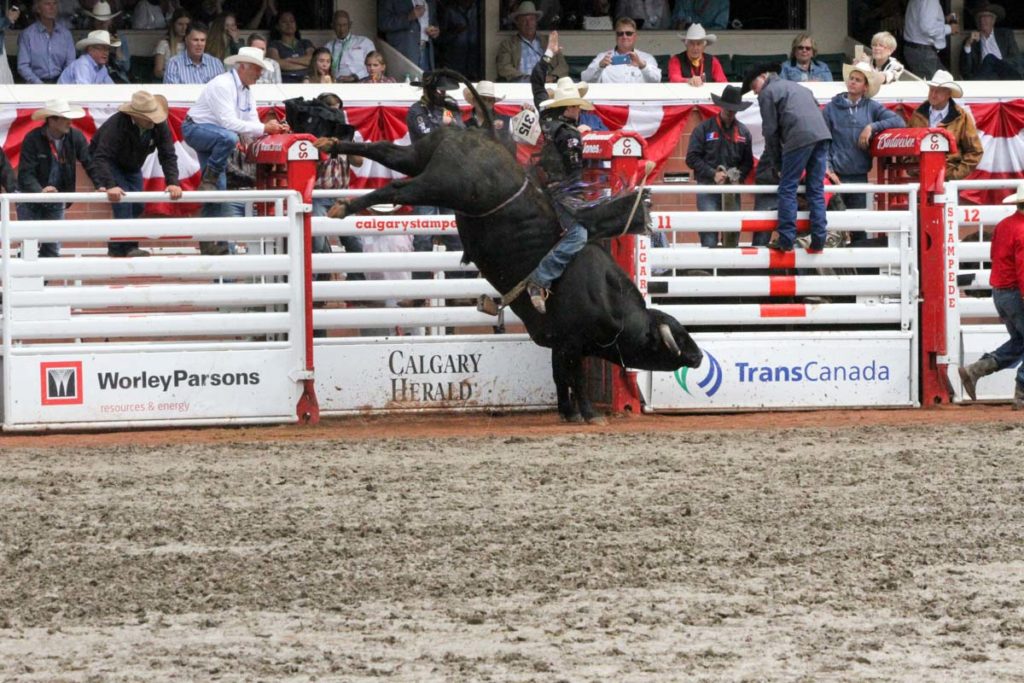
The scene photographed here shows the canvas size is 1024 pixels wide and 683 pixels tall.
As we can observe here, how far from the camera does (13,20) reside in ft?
55.8

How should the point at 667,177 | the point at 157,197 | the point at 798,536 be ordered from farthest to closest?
the point at 667,177 → the point at 157,197 → the point at 798,536

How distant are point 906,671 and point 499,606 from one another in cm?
152

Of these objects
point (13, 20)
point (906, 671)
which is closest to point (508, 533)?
point (906, 671)

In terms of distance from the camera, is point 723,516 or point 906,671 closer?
point 906,671

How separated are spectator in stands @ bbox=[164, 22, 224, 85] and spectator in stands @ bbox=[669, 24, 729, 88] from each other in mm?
4442

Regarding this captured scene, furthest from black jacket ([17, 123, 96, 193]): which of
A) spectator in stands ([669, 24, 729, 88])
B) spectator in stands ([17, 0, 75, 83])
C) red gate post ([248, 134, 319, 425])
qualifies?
spectator in stands ([669, 24, 729, 88])

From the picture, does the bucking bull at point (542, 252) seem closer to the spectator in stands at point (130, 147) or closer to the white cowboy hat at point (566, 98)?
the white cowboy hat at point (566, 98)

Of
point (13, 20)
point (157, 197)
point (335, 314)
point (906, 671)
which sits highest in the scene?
point (13, 20)

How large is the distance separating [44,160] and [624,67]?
6.48m

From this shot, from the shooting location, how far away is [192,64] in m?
16.2

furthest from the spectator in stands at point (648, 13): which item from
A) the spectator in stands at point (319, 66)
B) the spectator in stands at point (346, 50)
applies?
the spectator in stands at point (319, 66)

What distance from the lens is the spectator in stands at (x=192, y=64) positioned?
1600 centimetres

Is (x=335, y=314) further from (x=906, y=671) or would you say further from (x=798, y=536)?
(x=906, y=671)

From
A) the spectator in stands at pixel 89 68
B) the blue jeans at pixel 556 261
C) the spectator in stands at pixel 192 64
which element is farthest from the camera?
the spectator in stands at pixel 192 64
